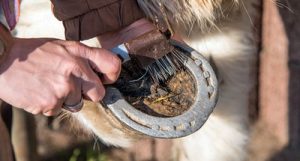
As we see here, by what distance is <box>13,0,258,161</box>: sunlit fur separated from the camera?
4.41 feet

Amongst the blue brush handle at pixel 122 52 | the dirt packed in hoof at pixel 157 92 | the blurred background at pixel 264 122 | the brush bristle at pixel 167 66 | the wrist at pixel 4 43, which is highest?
the wrist at pixel 4 43

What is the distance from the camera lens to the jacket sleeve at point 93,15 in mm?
1204

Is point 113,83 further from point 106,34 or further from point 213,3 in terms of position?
point 213,3

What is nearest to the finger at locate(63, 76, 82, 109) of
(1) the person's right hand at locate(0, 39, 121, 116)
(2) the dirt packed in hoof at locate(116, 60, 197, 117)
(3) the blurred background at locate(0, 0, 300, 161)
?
(1) the person's right hand at locate(0, 39, 121, 116)

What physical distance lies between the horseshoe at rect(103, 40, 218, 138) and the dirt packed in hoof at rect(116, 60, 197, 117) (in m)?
0.02

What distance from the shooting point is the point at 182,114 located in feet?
4.00

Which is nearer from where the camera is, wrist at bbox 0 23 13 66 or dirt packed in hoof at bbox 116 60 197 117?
wrist at bbox 0 23 13 66

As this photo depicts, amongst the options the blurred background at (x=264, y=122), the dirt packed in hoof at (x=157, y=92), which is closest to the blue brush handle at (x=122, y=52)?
the dirt packed in hoof at (x=157, y=92)

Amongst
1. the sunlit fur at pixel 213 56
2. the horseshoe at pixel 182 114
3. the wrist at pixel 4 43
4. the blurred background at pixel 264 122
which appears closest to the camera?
the wrist at pixel 4 43

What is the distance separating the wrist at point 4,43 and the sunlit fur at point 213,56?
0.28 metres

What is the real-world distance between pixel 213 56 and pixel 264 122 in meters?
0.56

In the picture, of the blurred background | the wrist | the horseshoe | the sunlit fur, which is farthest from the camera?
the blurred background

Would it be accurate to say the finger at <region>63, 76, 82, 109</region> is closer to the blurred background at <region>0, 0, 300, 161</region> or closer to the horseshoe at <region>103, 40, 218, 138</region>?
the horseshoe at <region>103, 40, 218, 138</region>

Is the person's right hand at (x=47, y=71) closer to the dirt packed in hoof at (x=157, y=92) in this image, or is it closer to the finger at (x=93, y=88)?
the finger at (x=93, y=88)
